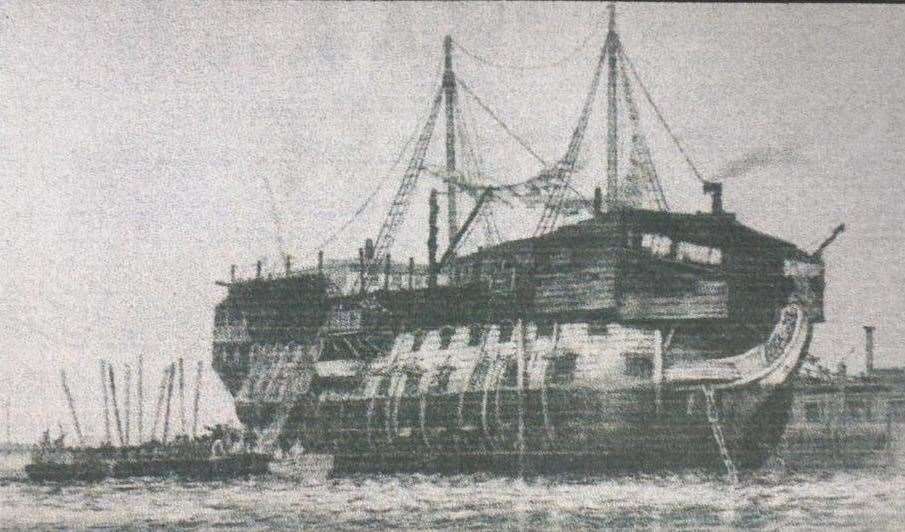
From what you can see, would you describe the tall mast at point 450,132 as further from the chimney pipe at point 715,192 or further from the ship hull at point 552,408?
the chimney pipe at point 715,192

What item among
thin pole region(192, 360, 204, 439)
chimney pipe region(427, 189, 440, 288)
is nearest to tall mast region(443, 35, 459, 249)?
chimney pipe region(427, 189, 440, 288)

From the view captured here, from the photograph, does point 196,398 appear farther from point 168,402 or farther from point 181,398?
point 168,402

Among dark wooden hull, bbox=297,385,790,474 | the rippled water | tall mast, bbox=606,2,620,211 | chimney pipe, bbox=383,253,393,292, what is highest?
tall mast, bbox=606,2,620,211

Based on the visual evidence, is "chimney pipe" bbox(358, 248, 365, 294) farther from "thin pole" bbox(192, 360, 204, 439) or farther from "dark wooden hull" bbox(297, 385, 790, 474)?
"thin pole" bbox(192, 360, 204, 439)

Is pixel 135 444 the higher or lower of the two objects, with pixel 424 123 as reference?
lower

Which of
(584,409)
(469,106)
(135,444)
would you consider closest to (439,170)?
(469,106)

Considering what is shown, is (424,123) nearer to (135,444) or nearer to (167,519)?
(167,519)
